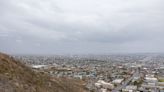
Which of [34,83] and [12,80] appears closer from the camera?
[12,80]

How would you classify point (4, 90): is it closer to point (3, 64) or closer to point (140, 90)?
point (3, 64)

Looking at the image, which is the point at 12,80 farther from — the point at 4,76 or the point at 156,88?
the point at 156,88

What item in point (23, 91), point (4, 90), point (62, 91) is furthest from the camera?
point (62, 91)

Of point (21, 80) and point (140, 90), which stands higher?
point (21, 80)

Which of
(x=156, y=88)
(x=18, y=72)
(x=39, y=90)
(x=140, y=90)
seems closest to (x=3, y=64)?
(x=18, y=72)

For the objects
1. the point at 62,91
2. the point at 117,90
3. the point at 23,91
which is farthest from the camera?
the point at 117,90

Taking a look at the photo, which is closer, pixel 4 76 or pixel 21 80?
pixel 4 76

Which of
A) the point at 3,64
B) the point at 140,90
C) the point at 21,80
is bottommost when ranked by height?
the point at 140,90

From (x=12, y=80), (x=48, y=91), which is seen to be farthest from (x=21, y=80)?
(x=48, y=91)

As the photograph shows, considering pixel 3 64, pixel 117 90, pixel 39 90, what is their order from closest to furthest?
pixel 39 90 < pixel 3 64 < pixel 117 90
